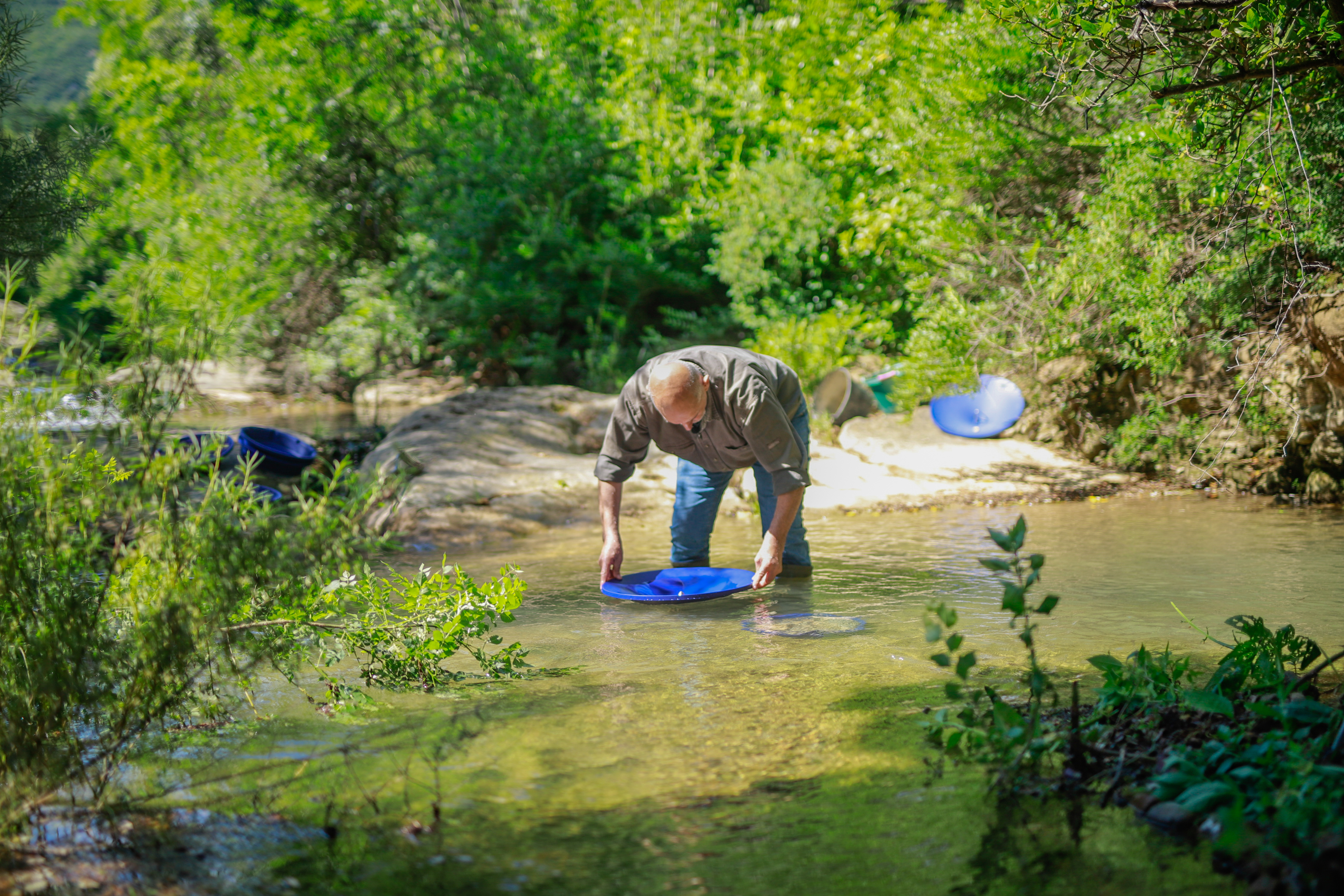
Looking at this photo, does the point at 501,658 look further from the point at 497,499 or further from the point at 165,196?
the point at 165,196

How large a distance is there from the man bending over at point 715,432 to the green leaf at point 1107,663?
1802 millimetres

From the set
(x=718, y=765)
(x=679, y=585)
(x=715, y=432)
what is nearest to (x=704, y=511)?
(x=679, y=585)

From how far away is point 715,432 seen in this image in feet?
18.5

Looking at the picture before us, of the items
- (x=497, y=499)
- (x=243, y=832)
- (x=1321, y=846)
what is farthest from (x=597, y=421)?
(x=1321, y=846)

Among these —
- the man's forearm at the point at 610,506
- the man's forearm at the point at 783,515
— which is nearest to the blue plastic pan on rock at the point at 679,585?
the man's forearm at the point at 610,506

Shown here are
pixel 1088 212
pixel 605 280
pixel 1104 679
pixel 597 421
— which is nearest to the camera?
pixel 1104 679

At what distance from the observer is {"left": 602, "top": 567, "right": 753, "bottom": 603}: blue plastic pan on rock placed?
17.6 ft

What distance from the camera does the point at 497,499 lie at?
9.34 meters

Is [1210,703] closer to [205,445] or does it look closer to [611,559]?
[611,559]

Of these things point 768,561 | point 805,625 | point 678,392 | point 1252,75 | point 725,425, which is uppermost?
point 1252,75

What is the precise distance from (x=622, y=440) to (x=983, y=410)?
6.87m

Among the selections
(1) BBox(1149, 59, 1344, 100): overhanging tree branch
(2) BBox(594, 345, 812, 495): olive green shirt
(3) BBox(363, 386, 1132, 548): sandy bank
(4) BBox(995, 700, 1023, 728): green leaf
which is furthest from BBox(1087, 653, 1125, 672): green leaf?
(3) BBox(363, 386, 1132, 548): sandy bank

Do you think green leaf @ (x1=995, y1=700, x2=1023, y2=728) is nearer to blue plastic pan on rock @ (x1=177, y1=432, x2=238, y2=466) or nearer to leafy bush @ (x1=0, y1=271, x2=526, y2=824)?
leafy bush @ (x1=0, y1=271, x2=526, y2=824)

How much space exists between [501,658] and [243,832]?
1.54m
